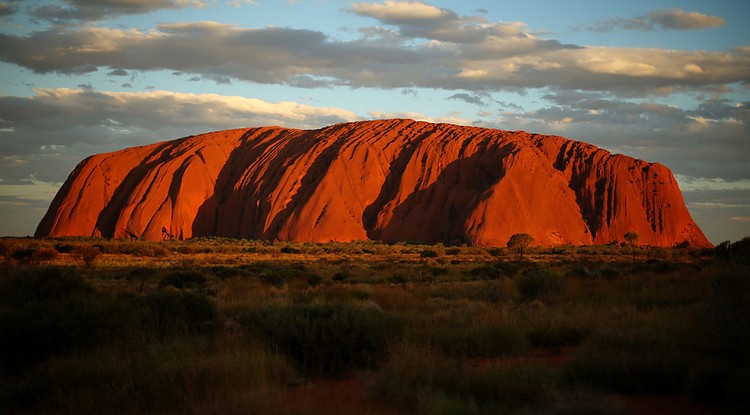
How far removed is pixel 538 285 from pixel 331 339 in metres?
8.00

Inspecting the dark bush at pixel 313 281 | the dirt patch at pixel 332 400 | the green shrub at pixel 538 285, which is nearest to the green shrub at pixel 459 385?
the dirt patch at pixel 332 400

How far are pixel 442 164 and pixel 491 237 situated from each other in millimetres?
13599

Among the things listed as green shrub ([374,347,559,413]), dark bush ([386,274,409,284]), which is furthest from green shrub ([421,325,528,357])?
dark bush ([386,274,409,284])

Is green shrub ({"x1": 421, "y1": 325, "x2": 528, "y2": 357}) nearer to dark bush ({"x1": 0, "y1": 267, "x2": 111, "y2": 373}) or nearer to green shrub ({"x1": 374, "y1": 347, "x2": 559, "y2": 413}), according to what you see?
green shrub ({"x1": 374, "y1": 347, "x2": 559, "y2": 413})

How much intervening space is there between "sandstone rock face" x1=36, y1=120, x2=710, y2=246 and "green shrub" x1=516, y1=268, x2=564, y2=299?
43.2 m

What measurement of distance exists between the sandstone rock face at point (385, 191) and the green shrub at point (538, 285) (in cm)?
4317

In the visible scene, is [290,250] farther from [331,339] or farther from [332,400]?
[332,400]

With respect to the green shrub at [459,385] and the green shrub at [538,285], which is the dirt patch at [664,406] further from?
the green shrub at [538,285]

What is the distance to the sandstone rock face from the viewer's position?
62.4 meters

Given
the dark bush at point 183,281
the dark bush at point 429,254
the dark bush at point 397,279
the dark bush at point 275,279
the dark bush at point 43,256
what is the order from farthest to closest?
the dark bush at point 429,254 → the dark bush at point 43,256 → the dark bush at point 397,279 → the dark bush at point 275,279 → the dark bush at point 183,281

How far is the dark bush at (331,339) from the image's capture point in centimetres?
755

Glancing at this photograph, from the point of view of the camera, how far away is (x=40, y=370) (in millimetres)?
6461

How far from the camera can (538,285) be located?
14.2 m

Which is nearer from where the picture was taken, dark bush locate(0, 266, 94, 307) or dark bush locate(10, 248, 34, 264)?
dark bush locate(0, 266, 94, 307)
